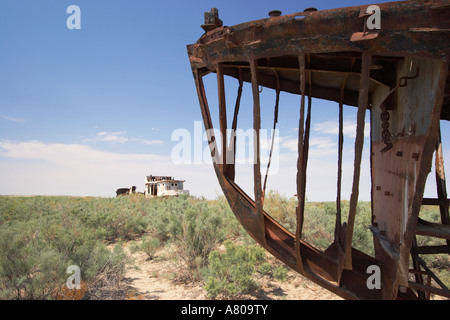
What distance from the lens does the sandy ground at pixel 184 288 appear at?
259 inches

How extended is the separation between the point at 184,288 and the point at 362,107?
671cm

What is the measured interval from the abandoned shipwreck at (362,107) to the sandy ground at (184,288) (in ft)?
12.3

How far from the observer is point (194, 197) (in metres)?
17.6

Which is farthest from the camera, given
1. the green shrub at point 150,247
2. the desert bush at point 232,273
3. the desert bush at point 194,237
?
the green shrub at point 150,247

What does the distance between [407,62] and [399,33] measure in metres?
0.93

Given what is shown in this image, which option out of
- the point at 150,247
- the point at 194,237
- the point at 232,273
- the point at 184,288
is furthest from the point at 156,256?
the point at 232,273

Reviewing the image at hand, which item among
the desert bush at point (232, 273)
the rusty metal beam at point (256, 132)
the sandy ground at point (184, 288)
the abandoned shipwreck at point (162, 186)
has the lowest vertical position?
the sandy ground at point (184, 288)

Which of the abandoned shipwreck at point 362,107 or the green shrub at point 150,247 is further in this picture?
the green shrub at point 150,247

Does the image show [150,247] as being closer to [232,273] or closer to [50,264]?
[50,264]

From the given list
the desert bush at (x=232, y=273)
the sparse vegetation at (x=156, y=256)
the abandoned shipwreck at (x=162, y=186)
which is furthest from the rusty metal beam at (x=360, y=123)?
the abandoned shipwreck at (x=162, y=186)

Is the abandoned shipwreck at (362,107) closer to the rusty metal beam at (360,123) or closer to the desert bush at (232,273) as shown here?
the rusty metal beam at (360,123)

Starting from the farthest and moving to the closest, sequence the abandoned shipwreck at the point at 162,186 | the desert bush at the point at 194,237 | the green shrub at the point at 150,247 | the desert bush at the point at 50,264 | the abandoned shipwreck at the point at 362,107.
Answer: the abandoned shipwreck at the point at 162,186 → the green shrub at the point at 150,247 → the desert bush at the point at 194,237 → the desert bush at the point at 50,264 → the abandoned shipwreck at the point at 362,107
